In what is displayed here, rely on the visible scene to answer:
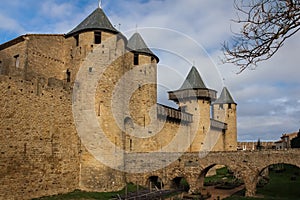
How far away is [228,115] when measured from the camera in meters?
40.4

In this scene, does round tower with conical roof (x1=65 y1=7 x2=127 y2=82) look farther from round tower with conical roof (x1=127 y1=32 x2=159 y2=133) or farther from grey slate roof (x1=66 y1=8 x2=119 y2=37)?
round tower with conical roof (x1=127 y1=32 x2=159 y2=133)

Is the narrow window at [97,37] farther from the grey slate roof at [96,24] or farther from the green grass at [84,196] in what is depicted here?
the green grass at [84,196]

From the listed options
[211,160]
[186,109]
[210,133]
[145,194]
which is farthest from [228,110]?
[145,194]

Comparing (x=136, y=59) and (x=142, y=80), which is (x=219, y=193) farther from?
(x=136, y=59)

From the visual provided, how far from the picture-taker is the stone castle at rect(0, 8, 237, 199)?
14352mm

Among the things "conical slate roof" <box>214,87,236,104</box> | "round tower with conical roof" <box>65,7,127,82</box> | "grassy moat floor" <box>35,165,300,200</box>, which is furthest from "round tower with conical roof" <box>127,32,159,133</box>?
"conical slate roof" <box>214,87,236,104</box>

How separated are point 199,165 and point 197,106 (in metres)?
10.6

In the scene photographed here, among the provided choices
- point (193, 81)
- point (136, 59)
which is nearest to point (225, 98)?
point (193, 81)

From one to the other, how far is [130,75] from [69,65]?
4836 mm

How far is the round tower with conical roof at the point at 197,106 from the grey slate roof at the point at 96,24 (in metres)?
13.3

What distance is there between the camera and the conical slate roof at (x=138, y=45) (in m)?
23.7

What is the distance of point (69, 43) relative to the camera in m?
19.6

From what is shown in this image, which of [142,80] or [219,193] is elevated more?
[142,80]

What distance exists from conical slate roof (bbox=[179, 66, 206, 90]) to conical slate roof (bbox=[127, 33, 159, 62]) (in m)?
7.37
